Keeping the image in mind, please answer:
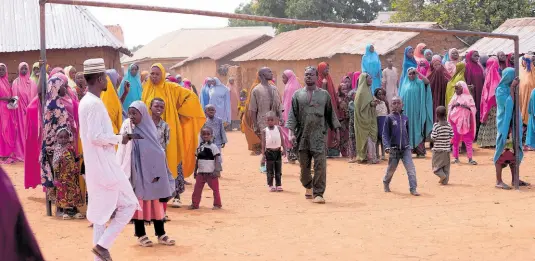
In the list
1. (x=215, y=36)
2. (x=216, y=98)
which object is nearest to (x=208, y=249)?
(x=216, y=98)

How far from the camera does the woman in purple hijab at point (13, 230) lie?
3.47 metres

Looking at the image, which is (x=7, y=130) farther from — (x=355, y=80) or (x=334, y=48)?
(x=334, y=48)

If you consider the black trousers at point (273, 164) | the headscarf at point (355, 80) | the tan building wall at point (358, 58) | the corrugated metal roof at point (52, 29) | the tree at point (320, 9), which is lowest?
the black trousers at point (273, 164)

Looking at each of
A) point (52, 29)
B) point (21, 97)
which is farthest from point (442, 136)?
point (52, 29)

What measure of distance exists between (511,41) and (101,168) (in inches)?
679

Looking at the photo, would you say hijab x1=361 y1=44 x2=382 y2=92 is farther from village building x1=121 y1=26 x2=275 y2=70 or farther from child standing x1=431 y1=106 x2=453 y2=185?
village building x1=121 y1=26 x2=275 y2=70

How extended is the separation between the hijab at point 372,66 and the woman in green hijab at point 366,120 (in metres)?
2.52

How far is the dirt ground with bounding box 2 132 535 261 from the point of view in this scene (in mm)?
8320

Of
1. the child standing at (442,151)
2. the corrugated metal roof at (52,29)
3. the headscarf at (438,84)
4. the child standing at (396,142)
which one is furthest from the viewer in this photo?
the corrugated metal roof at (52,29)

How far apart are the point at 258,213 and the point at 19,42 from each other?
12183mm

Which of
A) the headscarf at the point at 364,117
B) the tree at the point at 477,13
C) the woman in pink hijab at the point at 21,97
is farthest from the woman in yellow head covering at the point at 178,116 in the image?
the tree at the point at 477,13

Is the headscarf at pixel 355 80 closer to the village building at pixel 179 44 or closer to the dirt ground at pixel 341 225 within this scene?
the dirt ground at pixel 341 225

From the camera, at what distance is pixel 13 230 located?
355cm

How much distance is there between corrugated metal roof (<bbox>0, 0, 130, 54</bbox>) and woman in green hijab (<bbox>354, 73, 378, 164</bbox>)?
687cm
